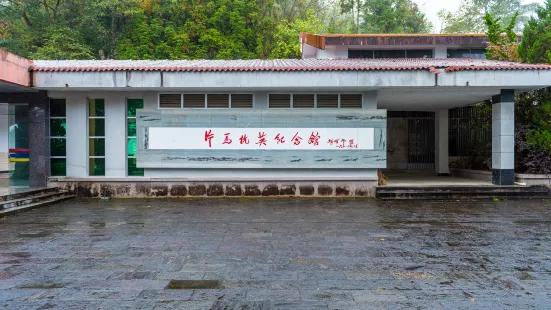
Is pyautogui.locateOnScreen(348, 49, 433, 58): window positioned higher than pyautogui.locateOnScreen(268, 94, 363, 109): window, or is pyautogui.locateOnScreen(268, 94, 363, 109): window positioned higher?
pyautogui.locateOnScreen(348, 49, 433, 58): window

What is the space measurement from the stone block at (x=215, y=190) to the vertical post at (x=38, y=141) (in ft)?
14.4

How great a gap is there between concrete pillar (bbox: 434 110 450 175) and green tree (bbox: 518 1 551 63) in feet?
11.9

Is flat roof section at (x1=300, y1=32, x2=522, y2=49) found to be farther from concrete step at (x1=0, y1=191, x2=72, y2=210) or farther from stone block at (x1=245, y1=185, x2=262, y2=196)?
concrete step at (x1=0, y1=191, x2=72, y2=210)

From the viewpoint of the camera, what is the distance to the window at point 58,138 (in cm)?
1166

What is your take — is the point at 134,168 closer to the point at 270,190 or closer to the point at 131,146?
the point at 131,146

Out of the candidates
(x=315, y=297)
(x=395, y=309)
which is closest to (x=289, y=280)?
(x=315, y=297)

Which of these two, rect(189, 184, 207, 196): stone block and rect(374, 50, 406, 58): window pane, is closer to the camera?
rect(189, 184, 207, 196): stone block

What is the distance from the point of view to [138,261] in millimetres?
5223

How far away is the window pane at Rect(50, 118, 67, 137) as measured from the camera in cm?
1169

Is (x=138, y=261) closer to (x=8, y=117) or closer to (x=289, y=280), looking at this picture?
(x=289, y=280)

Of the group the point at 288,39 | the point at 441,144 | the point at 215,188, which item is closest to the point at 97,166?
the point at 215,188

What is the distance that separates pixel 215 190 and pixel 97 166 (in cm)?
336

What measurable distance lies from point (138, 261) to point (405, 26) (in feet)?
111

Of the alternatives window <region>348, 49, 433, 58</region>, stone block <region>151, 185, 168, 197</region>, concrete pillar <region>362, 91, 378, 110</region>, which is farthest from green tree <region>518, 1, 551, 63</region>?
stone block <region>151, 185, 168, 197</region>
